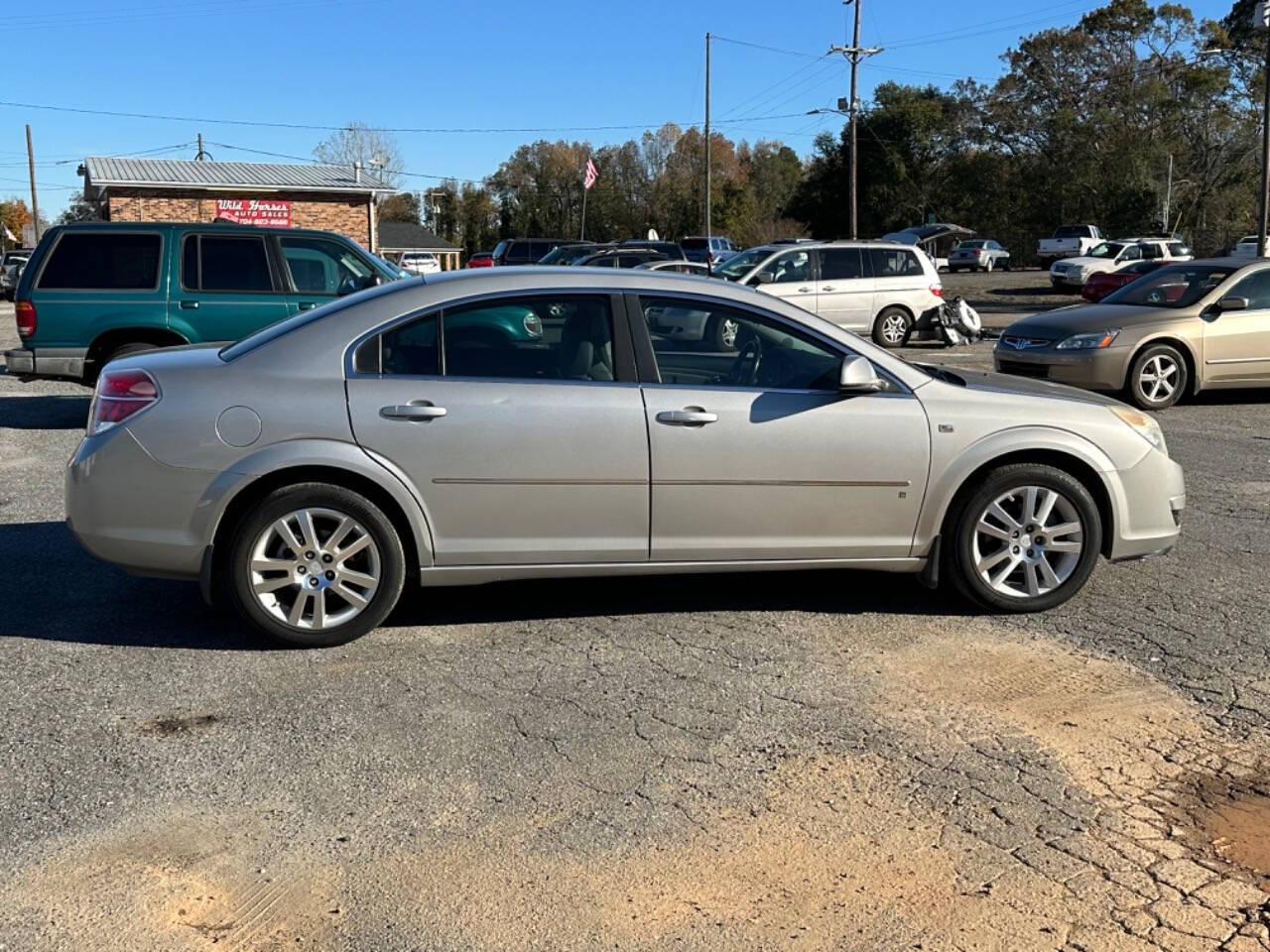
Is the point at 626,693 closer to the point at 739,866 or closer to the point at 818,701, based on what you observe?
the point at 818,701

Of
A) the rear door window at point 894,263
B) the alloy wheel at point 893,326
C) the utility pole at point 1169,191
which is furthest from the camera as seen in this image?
the utility pole at point 1169,191

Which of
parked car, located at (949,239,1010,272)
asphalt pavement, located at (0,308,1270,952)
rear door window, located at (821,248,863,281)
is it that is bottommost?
asphalt pavement, located at (0,308,1270,952)

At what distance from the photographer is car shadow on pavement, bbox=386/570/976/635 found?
5.54 metres

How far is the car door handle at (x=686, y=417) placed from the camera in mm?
5004

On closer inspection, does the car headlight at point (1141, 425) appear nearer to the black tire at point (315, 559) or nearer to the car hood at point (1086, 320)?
the black tire at point (315, 559)

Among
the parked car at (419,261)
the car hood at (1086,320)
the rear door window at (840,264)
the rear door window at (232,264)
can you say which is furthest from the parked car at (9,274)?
the car hood at (1086,320)

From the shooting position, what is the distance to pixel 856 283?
60.6 feet

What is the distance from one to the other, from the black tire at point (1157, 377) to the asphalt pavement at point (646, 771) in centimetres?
644

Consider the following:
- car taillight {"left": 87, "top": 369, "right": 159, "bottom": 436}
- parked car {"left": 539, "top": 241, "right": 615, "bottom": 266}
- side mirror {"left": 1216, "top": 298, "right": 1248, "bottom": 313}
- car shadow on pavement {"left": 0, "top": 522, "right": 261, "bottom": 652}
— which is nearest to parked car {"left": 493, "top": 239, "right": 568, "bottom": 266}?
parked car {"left": 539, "top": 241, "right": 615, "bottom": 266}

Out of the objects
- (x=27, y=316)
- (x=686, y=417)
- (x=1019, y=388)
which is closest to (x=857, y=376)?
(x=686, y=417)

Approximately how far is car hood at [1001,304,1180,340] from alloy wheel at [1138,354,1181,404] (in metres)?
0.42

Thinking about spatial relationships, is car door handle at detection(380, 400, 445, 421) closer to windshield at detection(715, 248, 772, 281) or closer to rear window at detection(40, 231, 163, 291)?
rear window at detection(40, 231, 163, 291)

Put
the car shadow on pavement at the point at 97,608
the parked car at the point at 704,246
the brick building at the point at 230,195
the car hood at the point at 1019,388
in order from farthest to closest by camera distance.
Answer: the parked car at the point at 704,246
the brick building at the point at 230,195
the car hood at the point at 1019,388
the car shadow on pavement at the point at 97,608

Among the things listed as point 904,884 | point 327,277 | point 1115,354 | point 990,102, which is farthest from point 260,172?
Result: point 990,102
